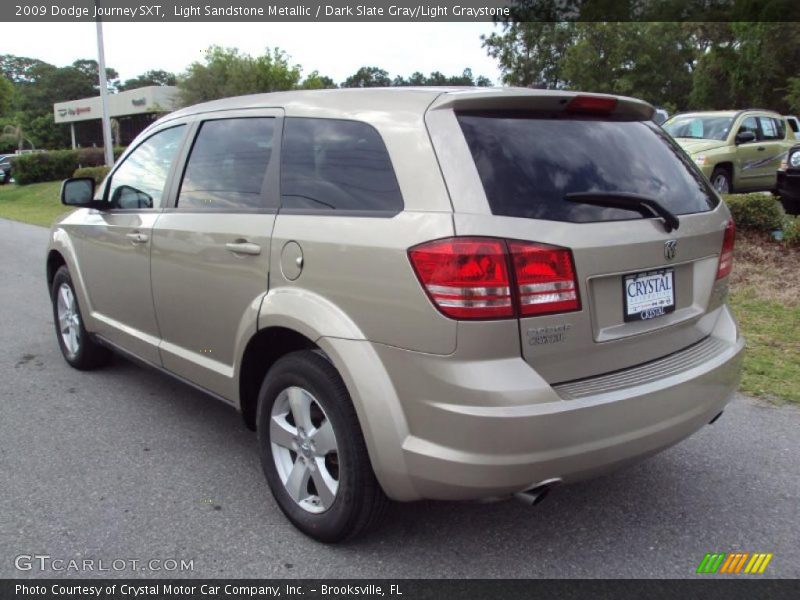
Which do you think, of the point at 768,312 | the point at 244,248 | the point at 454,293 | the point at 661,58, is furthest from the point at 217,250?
the point at 661,58

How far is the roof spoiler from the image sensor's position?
2.59 meters

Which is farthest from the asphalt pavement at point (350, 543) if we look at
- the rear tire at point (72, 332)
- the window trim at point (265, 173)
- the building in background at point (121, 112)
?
the building in background at point (121, 112)

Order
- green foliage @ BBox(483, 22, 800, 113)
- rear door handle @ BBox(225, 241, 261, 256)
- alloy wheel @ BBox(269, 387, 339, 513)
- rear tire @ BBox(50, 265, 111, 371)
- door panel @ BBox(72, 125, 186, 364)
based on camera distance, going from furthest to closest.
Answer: green foliage @ BBox(483, 22, 800, 113), rear tire @ BBox(50, 265, 111, 371), door panel @ BBox(72, 125, 186, 364), rear door handle @ BBox(225, 241, 261, 256), alloy wheel @ BBox(269, 387, 339, 513)

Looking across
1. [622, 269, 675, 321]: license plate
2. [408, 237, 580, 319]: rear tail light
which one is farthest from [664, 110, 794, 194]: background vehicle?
[408, 237, 580, 319]: rear tail light

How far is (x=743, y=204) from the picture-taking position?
7949mm

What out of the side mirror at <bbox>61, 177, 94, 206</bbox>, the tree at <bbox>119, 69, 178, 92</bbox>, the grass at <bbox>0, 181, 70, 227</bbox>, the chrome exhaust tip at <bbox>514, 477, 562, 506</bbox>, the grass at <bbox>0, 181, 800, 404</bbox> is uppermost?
the tree at <bbox>119, 69, 178, 92</bbox>

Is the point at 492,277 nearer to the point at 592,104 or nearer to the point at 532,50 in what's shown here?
the point at 592,104

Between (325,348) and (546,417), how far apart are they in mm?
873

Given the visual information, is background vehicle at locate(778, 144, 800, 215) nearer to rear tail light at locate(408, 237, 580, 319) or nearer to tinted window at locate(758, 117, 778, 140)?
tinted window at locate(758, 117, 778, 140)

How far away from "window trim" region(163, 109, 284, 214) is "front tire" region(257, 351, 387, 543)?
2.46ft

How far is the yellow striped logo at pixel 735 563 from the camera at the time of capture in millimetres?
2705

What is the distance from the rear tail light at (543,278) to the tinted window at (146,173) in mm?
2369
